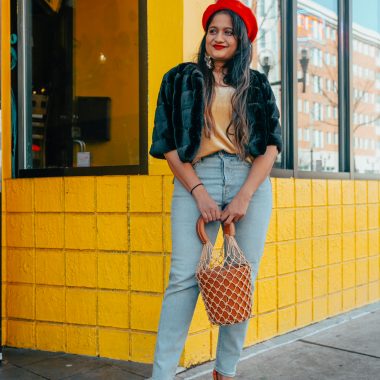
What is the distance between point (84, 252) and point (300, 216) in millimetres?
1595

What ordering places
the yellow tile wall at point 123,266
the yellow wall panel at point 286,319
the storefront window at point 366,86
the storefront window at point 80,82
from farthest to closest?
1. the storefront window at point 366,86
2. the yellow wall panel at point 286,319
3. the storefront window at point 80,82
4. the yellow tile wall at point 123,266

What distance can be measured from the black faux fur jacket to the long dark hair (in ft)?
0.12

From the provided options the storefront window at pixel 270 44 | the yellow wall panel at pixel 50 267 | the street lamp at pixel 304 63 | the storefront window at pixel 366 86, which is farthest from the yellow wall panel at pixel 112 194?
the storefront window at pixel 366 86

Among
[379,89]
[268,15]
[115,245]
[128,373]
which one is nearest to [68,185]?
[115,245]

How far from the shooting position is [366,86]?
5434 millimetres

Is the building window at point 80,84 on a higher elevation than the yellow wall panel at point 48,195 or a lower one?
higher

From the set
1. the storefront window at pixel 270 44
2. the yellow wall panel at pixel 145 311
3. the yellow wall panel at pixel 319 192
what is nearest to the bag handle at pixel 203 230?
the yellow wall panel at pixel 145 311

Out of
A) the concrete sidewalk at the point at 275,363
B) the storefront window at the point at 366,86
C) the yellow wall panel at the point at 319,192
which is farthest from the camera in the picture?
the storefront window at the point at 366,86

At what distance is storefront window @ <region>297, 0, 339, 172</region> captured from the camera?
4.62 metres

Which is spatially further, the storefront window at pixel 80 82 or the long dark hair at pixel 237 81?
the storefront window at pixel 80 82

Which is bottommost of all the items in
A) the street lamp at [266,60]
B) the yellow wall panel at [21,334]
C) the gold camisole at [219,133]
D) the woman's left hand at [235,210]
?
the yellow wall panel at [21,334]

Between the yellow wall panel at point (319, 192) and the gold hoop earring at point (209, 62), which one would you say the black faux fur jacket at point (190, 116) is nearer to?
the gold hoop earring at point (209, 62)

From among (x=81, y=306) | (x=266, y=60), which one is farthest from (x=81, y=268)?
(x=266, y=60)

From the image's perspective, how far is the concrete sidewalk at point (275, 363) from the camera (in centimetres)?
324
